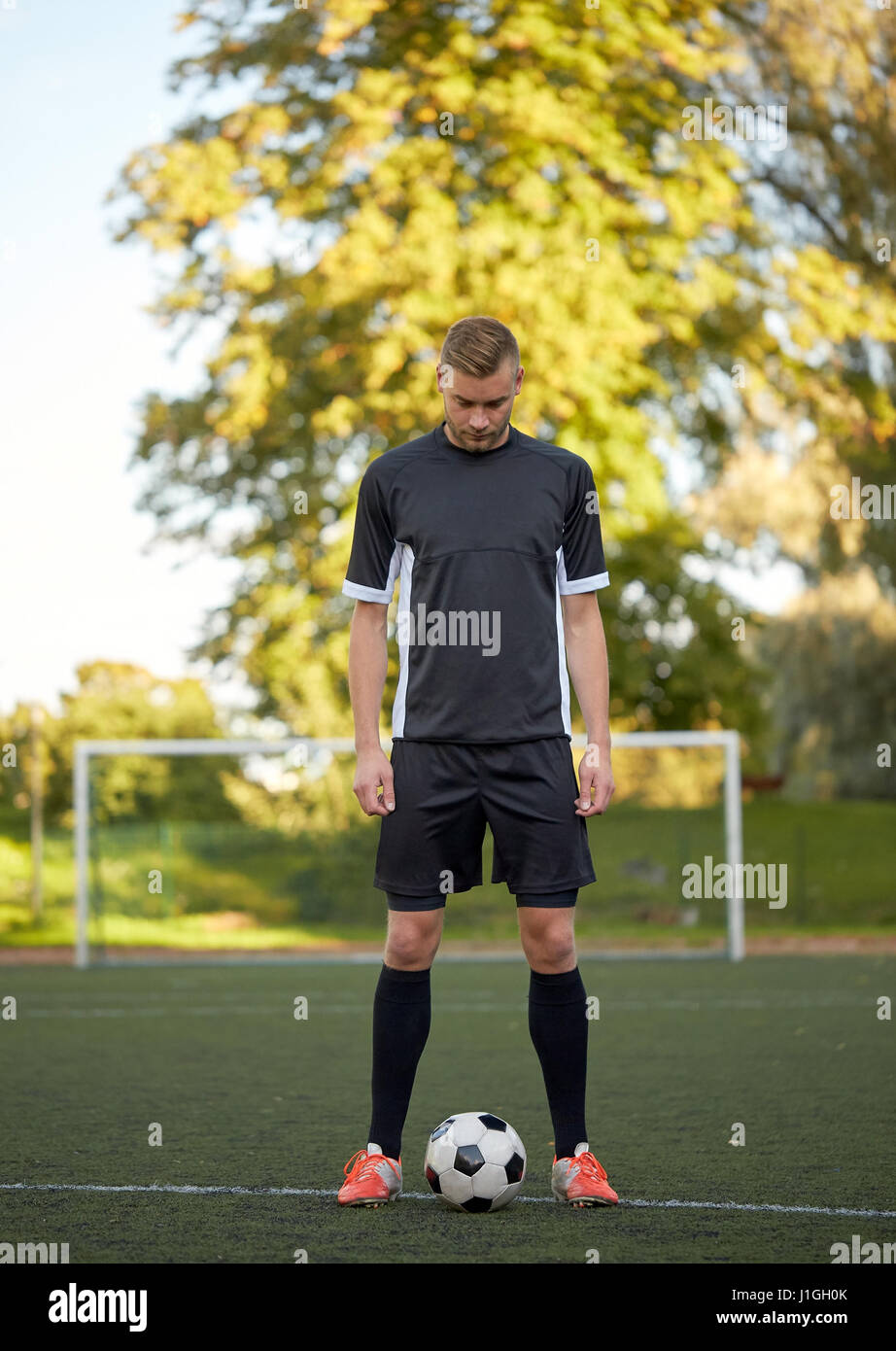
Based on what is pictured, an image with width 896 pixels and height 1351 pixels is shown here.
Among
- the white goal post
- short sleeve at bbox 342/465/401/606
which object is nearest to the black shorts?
short sleeve at bbox 342/465/401/606

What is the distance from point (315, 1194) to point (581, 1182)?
66cm

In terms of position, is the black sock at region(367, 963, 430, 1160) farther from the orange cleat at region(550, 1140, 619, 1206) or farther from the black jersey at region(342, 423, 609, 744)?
the black jersey at region(342, 423, 609, 744)

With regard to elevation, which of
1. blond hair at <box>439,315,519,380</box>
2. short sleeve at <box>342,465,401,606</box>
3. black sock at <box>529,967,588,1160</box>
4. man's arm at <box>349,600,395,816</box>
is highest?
blond hair at <box>439,315,519,380</box>

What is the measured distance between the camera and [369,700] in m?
3.94

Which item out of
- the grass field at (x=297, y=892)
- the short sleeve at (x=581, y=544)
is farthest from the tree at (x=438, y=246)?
the short sleeve at (x=581, y=544)

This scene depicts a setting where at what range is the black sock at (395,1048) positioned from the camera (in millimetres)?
3861

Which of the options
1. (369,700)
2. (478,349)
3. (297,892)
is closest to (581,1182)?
(369,700)

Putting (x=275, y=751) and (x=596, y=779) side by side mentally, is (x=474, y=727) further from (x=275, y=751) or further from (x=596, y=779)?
(x=275, y=751)

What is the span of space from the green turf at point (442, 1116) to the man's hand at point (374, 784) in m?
0.94

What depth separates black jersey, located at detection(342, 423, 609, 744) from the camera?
12.5ft

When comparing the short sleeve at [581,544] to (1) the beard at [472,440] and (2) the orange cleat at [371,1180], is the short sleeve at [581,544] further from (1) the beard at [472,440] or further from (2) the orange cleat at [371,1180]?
(2) the orange cleat at [371,1180]

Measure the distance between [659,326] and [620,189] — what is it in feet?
4.49

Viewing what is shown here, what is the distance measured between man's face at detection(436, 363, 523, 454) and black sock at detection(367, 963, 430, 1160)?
132 centimetres
